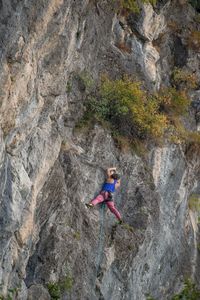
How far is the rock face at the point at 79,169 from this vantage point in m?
12.9

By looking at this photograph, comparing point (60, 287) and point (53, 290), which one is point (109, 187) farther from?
point (53, 290)

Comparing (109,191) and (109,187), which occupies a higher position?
(109,187)

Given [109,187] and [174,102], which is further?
[174,102]

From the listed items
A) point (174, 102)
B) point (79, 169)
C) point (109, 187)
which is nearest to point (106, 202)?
point (109, 187)

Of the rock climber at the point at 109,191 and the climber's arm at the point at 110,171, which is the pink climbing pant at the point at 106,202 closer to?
the rock climber at the point at 109,191

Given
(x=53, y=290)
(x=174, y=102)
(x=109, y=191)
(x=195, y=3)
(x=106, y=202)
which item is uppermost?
(x=195, y=3)

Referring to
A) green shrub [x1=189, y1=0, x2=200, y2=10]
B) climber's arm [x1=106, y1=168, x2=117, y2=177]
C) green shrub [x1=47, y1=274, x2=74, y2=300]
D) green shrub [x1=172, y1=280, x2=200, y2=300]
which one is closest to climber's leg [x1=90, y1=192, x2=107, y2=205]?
climber's arm [x1=106, y1=168, x2=117, y2=177]

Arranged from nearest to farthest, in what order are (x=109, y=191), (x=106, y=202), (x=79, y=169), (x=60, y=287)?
(x=60, y=287), (x=79, y=169), (x=109, y=191), (x=106, y=202)

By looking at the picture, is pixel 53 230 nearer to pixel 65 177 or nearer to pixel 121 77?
pixel 65 177

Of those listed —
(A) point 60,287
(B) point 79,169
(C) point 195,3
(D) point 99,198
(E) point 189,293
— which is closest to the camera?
(E) point 189,293

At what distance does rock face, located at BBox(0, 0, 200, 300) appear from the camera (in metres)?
12.9

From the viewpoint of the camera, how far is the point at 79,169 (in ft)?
53.6

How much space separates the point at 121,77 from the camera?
63.0 feet

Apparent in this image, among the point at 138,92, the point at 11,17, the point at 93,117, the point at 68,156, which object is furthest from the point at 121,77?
the point at 11,17
